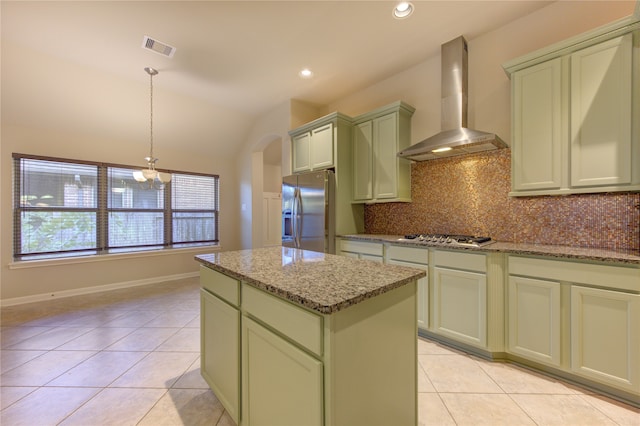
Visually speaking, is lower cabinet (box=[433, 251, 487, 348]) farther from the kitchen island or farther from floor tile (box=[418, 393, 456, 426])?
the kitchen island

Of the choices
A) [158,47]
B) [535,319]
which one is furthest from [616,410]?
[158,47]

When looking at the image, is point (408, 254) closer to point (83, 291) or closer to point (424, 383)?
point (424, 383)

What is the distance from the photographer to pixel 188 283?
14.9ft

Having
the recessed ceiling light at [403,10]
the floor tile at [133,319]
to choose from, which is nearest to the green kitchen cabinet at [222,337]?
the floor tile at [133,319]

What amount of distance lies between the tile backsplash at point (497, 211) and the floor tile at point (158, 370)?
2.64 metres

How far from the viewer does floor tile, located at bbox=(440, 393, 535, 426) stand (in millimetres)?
1501

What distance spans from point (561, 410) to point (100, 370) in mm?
3247

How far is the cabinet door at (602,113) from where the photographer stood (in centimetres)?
175

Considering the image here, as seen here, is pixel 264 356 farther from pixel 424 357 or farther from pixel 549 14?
pixel 549 14

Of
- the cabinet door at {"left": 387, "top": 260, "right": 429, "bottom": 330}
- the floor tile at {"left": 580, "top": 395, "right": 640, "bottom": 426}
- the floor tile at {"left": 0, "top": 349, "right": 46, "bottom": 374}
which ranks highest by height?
the cabinet door at {"left": 387, "top": 260, "right": 429, "bottom": 330}

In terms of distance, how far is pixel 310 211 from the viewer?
11.5 feet

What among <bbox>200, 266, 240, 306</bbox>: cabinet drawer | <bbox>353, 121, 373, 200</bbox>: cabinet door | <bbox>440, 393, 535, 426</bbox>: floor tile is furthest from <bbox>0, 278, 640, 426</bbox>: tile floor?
<bbox>353, 121, 373, 200</bbox>: cabinet door

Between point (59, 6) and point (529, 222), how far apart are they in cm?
461

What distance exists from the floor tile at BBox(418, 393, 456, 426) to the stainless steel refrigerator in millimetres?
1865
